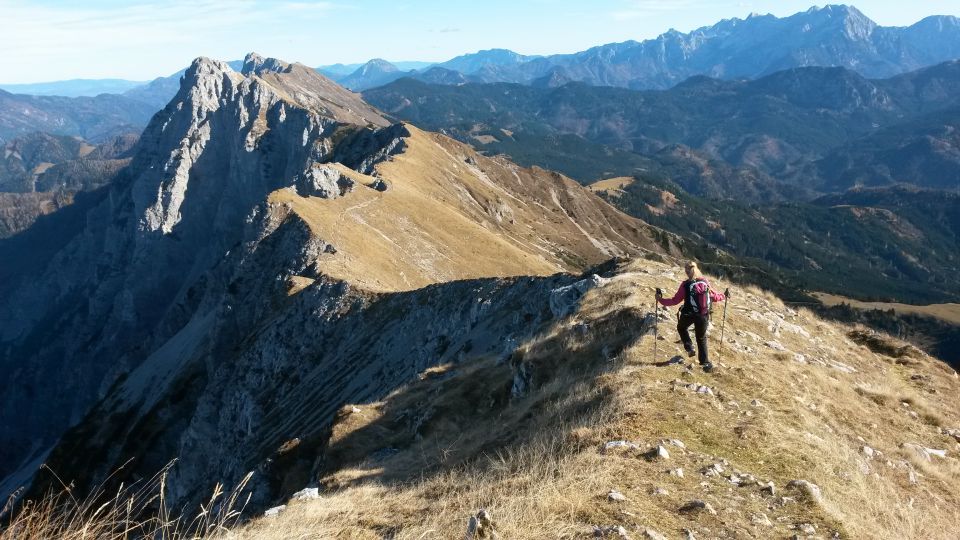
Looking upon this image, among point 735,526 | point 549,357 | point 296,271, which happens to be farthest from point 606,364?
point 296,271

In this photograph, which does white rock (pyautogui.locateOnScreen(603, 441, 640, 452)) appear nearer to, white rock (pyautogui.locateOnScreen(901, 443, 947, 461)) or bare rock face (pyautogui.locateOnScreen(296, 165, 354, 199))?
white rock (pyautogui.locateOnScreen(901, 443, 947, 461))

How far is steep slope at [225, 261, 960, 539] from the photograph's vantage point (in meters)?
10.2

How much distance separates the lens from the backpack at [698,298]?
17.4 metres

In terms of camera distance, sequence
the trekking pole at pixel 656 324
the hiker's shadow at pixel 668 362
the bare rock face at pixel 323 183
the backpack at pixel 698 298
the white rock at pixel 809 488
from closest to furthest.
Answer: the white rock at pixel 809 488
the hiker's shadow at pixel 668 362
the backpack at pixel 698 298
the trekking pole at pixel 656 324
the bare rock face at pixel 323 183

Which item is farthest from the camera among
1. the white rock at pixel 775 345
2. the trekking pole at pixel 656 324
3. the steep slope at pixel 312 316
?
the steep slope at pixel 312 316

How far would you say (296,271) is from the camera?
74938 mm

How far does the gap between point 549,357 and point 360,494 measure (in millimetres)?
9875

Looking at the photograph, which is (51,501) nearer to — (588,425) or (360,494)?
(360,494)

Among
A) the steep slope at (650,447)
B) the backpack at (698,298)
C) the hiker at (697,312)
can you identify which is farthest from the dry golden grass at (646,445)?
the backpack at (698,298)

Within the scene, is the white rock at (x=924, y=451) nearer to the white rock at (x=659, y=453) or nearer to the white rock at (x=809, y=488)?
the white rock at (x=809, y=488)

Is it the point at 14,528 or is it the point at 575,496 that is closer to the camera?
the point at 14,528

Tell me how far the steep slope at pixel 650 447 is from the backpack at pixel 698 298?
5.16 ft

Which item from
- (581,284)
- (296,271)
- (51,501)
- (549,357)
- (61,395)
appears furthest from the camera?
(61,395)

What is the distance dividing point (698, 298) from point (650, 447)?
6.53 meters
